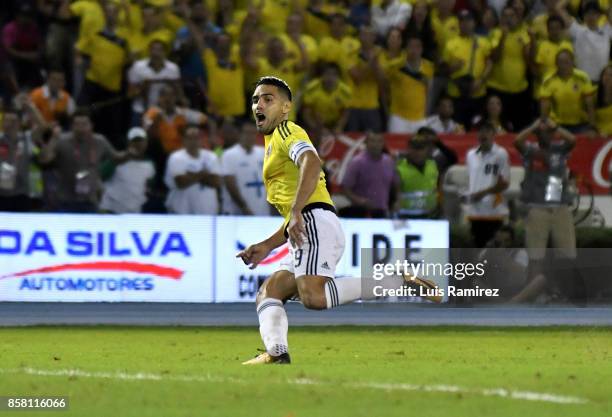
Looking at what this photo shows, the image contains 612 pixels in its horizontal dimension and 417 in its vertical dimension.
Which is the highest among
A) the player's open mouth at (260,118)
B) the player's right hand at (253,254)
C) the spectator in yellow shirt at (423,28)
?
the spectator in yellow shirt at (423,28)

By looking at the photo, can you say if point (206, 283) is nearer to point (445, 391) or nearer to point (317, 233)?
point (317, 233)

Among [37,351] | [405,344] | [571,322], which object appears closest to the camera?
[37,351]

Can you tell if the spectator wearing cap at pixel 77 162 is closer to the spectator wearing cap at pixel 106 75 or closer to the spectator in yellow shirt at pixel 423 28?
the spectator wearing cap at pixel 106 75

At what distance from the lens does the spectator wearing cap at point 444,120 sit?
22.3 metres

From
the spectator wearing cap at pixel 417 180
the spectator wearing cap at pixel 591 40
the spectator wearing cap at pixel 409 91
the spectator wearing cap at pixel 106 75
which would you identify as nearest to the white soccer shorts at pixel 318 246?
the spectator wearing cap at pixel 417 180

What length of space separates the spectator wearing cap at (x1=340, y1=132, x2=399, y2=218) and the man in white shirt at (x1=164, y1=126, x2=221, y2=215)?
5.77ft

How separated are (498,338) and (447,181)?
6.25 m

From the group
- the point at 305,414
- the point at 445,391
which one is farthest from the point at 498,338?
the point at 305,414

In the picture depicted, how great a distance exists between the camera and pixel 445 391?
898cm

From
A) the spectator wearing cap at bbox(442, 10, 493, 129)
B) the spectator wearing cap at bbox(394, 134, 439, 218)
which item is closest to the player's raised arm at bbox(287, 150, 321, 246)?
the spectator wearing cap at bbox(394, 134, 439, 218)

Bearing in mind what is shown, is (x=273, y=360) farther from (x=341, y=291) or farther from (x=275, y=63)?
(x=275, y=63)

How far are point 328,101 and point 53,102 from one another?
384 centimetres

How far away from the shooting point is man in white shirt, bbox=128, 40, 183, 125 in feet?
69.3

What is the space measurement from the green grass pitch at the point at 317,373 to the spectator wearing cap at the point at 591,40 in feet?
26.7
